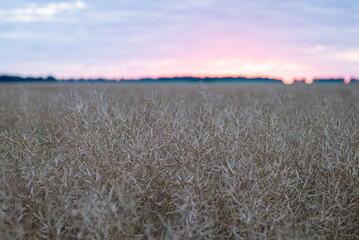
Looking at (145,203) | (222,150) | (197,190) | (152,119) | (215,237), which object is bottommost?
(215,237)

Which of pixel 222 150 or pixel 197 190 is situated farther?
pixel 222 150

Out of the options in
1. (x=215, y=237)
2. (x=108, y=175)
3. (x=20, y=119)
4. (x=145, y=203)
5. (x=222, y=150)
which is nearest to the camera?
(x=215, y=237)

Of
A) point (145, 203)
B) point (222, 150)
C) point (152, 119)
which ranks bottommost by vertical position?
point (145, 203)

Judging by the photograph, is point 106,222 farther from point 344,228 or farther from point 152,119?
point 344,228

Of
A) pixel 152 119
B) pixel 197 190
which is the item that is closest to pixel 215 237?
pixel 197 190

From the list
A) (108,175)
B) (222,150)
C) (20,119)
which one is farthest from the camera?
(20,119)

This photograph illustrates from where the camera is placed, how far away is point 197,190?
5.65 ft

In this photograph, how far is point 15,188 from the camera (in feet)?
6.43

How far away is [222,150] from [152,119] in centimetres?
71

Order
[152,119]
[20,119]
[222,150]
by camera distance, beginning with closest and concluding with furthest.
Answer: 1. [222,150]
2. [152,119]
3. [20,119]

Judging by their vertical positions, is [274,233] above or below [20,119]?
below

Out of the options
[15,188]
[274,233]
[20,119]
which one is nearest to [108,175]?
[15,188]

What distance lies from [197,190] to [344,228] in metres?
0.98

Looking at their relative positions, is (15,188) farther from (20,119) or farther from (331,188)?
Result: (331,188)
